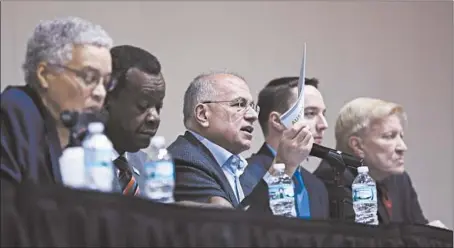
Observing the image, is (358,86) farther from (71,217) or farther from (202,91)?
(71,217)

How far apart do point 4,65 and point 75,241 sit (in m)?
1.30

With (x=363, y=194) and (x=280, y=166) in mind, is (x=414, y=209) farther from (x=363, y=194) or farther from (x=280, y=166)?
(x=280, y=166)

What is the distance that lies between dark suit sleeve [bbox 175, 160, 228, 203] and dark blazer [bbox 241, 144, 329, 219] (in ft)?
0.89

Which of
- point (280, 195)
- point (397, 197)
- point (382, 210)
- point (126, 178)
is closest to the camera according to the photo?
point (126, 178)

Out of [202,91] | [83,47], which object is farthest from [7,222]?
[202,91]

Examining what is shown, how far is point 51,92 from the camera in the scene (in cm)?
178

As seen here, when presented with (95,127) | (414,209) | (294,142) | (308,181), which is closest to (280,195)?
(294,142)

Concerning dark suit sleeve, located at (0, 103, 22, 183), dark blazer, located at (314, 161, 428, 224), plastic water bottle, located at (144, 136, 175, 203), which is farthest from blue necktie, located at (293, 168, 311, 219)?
dark suit sleeve, located at (0, 103, 22, 183)

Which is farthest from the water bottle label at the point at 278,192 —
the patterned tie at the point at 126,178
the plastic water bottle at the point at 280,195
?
the patterned tie at the point at 126,178

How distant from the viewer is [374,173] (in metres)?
3.08

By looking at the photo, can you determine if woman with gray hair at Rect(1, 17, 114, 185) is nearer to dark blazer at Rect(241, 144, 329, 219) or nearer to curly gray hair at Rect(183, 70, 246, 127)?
curly gray hair at Rect(183, 70, 246, 127)

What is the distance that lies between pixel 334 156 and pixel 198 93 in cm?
42

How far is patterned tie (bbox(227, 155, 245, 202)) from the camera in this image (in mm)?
2376

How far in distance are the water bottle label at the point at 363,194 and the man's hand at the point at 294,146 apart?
19cm
